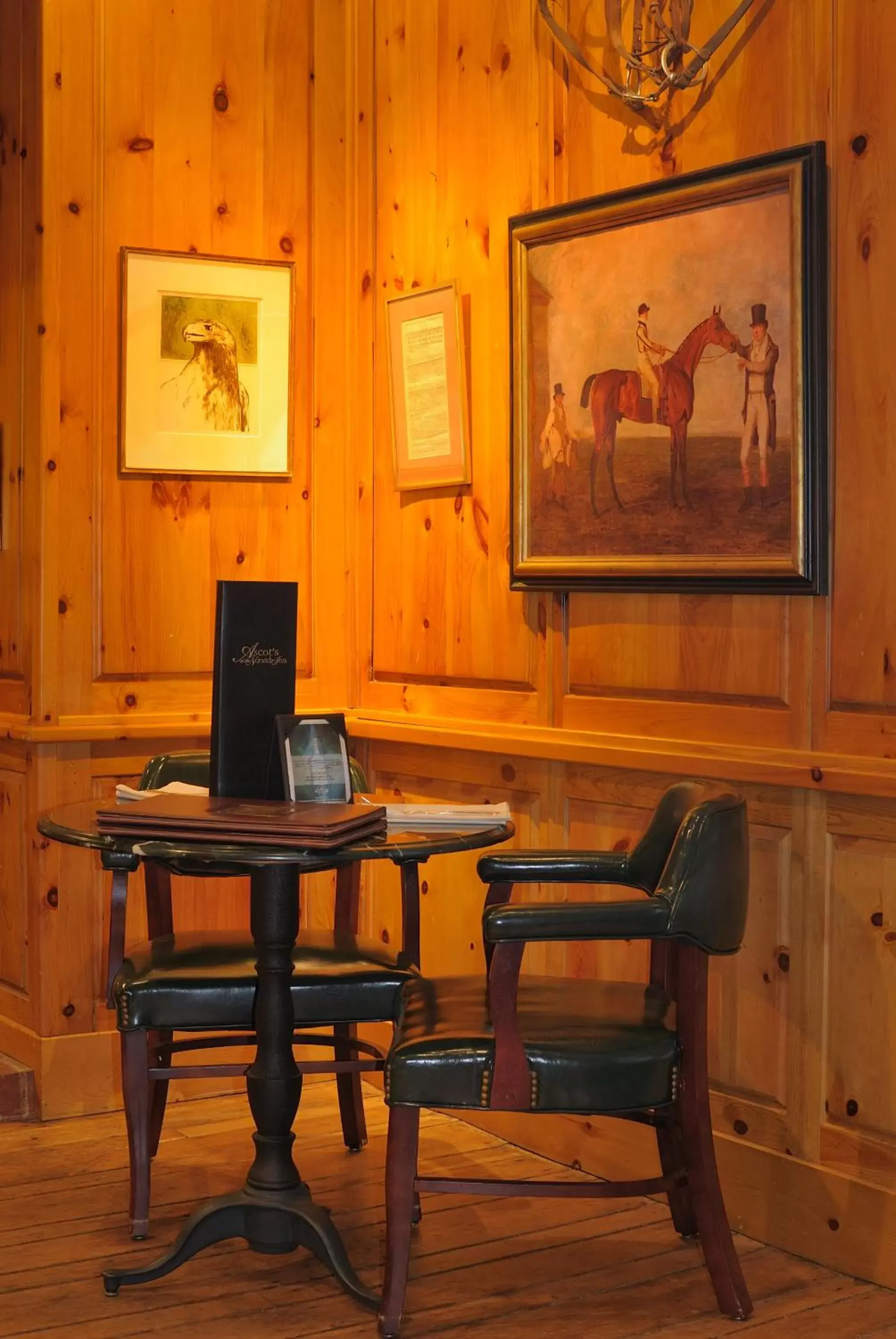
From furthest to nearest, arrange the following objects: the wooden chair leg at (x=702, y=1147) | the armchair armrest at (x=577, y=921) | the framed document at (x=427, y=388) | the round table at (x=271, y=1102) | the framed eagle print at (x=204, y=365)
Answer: the framed eagle print at (x=204, y=365) → the framed document at (x=427, y=388) → the round table at (x=271, y=1102) → the wooden chair leg at (x=702, y=1147) → the armchair armrest at (x=577, y=921)

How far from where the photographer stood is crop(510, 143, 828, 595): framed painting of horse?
123 inches

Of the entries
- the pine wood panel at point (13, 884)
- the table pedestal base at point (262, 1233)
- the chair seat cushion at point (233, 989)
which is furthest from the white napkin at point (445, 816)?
A: the pine wood panel at point (13, 884)

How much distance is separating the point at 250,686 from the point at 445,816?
45 centimetres

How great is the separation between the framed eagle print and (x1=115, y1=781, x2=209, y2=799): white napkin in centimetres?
116

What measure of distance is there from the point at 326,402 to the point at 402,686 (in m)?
0.83

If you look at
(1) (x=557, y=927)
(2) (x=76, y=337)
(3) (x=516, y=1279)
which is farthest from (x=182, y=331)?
(3) (x=516, y=1279)

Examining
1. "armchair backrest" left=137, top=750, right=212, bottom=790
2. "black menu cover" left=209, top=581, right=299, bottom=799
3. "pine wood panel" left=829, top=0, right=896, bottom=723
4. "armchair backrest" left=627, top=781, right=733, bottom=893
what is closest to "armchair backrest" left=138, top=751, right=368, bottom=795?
"armchair backrest" left=137, top=750, right=212, bottom=790

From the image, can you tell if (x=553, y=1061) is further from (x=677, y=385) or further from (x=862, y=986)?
(x=677, y=385)

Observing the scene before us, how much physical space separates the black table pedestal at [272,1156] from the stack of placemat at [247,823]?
0.19m

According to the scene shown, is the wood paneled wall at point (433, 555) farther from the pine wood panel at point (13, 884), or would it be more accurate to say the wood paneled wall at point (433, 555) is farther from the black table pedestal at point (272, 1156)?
the black table pedestal at point (272, 1156)

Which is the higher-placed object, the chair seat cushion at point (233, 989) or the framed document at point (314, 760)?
the framed document at point (314, 760)

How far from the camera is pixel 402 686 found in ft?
14.2

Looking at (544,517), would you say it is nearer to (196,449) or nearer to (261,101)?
(196,449)

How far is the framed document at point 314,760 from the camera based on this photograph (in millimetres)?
3021
